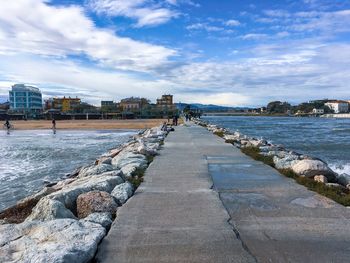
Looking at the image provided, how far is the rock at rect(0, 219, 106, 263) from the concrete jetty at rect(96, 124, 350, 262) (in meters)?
0.17

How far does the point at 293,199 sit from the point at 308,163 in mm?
2385

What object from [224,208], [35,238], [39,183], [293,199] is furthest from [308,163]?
[39,183]

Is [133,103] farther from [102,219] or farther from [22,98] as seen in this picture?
[102,219]

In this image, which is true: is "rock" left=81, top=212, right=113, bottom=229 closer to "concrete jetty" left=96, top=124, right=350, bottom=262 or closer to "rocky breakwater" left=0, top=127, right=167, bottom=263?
"rocky breakwater" left=0, top=127, right=167, bottom=263

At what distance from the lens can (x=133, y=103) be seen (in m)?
170

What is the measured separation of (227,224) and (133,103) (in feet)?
547

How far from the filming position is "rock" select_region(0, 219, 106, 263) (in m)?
3.79

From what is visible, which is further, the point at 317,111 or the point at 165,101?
the point at 317,111

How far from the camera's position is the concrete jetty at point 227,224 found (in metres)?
4.10

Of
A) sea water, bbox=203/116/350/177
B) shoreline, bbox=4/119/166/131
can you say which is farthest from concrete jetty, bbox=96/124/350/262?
shoreline, bbox=4/119/166/131

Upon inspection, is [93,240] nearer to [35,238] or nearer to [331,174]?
[35,238]

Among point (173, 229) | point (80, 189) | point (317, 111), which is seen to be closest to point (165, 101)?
point (317, 111)

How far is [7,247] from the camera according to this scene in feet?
13.8

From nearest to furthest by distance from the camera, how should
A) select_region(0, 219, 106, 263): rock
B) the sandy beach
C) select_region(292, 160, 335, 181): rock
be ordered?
select_region(0, 219, 106, 263): rock, select_region(292, 160, 335, 181): rock, the sandy beach
